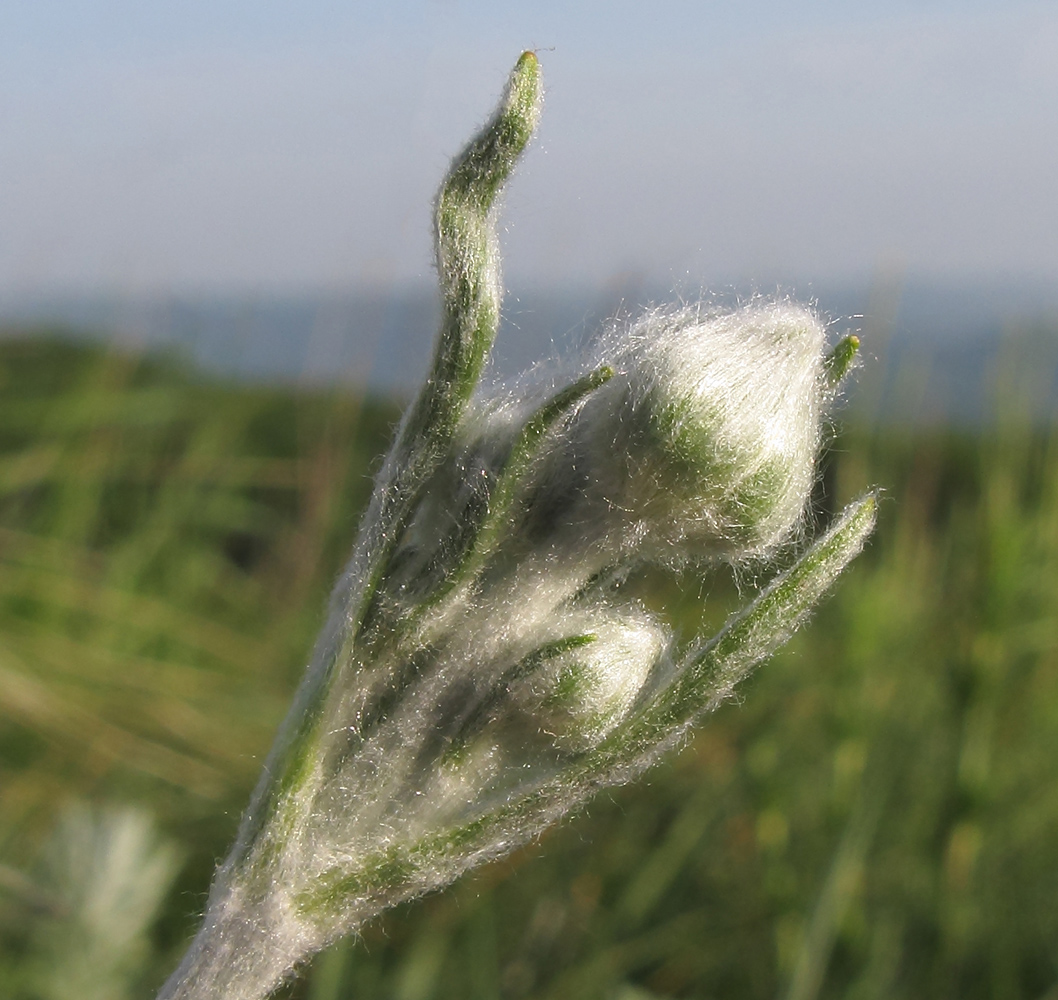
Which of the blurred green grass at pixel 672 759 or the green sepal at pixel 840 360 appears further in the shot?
the blurred green grass at pixel 672 759

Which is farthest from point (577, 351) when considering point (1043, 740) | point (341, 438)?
point (341, 438)

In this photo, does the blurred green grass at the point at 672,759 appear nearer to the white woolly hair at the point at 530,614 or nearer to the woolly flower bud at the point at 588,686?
the white woolly hair at the point at 530,614

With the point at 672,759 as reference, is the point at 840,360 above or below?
above

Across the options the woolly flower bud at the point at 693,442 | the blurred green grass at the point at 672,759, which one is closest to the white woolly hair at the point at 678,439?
the woolly flower bud at the point at 693,442

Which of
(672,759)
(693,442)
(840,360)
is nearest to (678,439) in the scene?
(693,442)

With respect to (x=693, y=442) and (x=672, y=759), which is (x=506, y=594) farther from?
(x=672, y=759)

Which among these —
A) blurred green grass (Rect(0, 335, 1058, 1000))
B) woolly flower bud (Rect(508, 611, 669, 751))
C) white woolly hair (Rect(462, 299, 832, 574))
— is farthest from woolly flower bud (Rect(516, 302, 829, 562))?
blurred green grass (Rect(0, 335, 1058, 1000))
